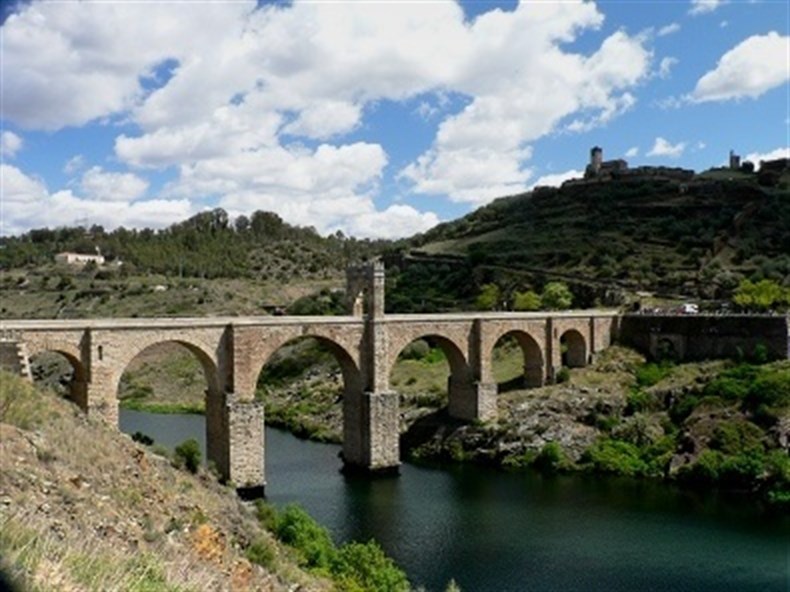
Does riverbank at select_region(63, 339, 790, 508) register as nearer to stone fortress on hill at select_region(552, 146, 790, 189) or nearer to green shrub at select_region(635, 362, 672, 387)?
green shrub at select_region(635, 362, 672, 387)

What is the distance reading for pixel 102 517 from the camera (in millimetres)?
10148

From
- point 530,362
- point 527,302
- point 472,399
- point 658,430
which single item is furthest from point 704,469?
point 527,302

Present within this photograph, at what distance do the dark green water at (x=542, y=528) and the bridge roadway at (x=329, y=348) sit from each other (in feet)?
6.94

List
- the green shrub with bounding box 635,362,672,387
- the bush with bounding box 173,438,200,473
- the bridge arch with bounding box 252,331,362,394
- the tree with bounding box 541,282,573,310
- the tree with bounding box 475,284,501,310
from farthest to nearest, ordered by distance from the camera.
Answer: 1. the tree with bounding box 475,284,501,310
2. the tree with bounding box 541,282,573,310
3. the green shrub with bounding box 635,362,672,387
4. the bridge arch with bounding box 252,331,362,394
5. the bush with bounding box 173,438,200,473

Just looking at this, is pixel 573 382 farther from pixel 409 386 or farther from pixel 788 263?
pixel 788 263

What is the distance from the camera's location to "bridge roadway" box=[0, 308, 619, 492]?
25.1 meters

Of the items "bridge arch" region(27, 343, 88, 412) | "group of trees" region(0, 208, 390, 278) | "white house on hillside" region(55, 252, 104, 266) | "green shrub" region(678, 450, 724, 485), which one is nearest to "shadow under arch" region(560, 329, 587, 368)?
"green shrub" region(678, 450, 724, 485)

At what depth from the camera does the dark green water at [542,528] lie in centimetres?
2128

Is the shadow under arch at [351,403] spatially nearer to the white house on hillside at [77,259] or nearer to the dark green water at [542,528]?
the dark green water at [542,528]

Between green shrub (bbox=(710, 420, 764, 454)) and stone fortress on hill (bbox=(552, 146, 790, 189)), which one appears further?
stone fortress on hill (bbox=(552, 146, 790, 189))

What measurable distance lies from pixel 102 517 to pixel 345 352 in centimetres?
2195

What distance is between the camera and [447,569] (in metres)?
21.8

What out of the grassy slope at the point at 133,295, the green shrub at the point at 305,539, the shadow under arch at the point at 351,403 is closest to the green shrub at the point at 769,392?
Result: the shadow under arch at the point at 351,403

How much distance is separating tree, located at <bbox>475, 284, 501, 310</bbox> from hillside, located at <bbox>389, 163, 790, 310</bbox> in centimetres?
107
